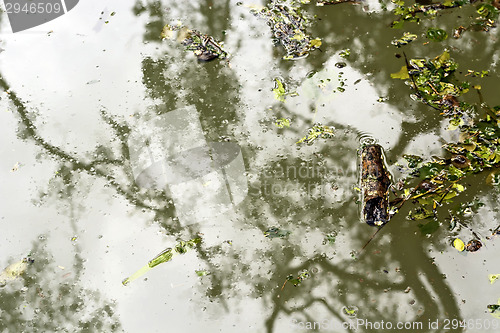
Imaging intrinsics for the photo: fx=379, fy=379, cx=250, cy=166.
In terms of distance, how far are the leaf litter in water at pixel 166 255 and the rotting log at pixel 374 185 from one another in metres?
1.07

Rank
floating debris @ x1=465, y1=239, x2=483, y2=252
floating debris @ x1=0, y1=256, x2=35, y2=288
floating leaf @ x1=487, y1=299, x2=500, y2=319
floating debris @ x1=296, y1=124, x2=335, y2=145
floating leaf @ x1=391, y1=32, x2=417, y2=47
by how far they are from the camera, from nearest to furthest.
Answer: floating leaf @ x1=487, y1=299, x2=500, y2=319, floating debris @ x1=465, y1=239, x2=483, y2=252, floating debris @ x1=0, y1=256, x2=35, y2=288, floating debris @ x1=296, y1=124, x2=335, y2=145, floating leaf @ x1=391, y1=32, x2=417, y2=47

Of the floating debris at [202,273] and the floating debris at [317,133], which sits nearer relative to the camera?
the floating debris at [202,273]

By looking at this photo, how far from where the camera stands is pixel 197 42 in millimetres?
2930

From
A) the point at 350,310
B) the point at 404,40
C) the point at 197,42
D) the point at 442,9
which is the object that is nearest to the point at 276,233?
the point at 350,310

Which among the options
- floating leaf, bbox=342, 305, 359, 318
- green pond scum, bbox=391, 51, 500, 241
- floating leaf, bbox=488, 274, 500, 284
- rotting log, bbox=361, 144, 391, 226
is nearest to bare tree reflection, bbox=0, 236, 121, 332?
floating leaf, bbox=342, 305, 359, 318

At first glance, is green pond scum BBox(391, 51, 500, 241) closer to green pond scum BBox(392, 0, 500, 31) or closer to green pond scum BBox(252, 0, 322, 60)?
green pond scum BBox(392, 0, 500, 31)

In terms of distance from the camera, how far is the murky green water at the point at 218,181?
222cm

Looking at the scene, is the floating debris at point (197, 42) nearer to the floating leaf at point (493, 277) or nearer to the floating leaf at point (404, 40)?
the floating leaf at point (404, 40)

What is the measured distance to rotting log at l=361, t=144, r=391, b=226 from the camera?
2.33 metres

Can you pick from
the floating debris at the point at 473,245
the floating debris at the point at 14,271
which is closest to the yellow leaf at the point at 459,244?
the floating debris at the point at 473,245

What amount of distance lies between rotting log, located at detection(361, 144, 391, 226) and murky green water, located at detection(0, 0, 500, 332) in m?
0.07

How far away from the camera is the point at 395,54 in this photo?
9.12 ft

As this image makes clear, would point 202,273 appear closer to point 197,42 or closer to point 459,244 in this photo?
point 459,244

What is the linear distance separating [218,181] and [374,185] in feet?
3.24
